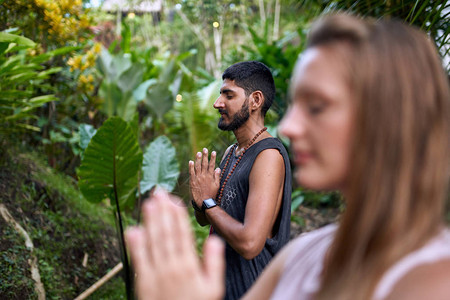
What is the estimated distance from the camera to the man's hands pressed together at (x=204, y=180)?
191 cm

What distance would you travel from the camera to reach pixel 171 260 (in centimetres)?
72

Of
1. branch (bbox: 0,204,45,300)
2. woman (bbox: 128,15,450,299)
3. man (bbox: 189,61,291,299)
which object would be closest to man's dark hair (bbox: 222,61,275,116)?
man (bbox: 189,61,291,299)

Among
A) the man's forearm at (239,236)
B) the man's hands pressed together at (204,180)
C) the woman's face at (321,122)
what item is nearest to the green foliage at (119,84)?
the man's hands pressed together at (204,180)

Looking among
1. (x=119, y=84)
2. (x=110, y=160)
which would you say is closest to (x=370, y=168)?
(x=110, y=160)

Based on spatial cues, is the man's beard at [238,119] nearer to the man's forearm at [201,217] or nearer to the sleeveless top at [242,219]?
the sleeveless top at [242,219]

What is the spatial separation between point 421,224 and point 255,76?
4.71 feet

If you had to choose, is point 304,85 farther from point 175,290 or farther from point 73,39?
point 73,39

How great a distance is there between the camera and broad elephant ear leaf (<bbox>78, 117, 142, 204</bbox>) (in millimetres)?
3096

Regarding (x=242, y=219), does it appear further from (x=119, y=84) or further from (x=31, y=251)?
(x=119, y=84)

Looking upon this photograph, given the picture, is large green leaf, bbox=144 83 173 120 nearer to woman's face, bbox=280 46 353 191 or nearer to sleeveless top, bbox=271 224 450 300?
sleeveless top, bbox=271 224 450 300

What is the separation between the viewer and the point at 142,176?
4113mm

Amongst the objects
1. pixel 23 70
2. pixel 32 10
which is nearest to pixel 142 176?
pixel 23 70

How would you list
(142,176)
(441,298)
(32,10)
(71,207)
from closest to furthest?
(441,298), (142,176), (32,10), (71,207)

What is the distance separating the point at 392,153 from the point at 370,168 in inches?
1.6
